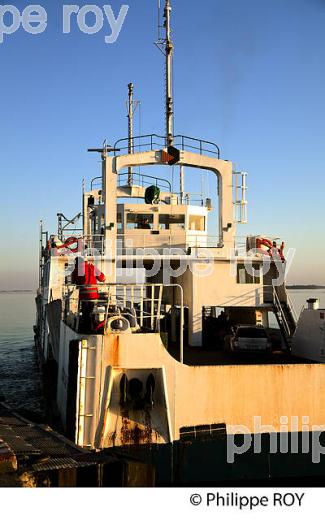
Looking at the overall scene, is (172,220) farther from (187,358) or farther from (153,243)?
(187,358)

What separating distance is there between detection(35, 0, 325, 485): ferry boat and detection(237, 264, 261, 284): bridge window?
0.19ft

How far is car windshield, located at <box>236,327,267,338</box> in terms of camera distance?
55.9 ft

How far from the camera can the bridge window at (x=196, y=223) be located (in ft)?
79.0

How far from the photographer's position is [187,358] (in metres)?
15.7

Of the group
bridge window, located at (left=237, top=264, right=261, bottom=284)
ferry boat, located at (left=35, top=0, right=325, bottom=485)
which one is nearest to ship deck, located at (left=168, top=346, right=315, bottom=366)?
ferry boat, located at (left=35, top=0, right=325, bottom=485)

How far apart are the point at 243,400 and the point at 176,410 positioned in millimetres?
1609

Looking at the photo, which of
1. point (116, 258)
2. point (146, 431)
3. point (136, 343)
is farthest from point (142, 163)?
point (146, 431)

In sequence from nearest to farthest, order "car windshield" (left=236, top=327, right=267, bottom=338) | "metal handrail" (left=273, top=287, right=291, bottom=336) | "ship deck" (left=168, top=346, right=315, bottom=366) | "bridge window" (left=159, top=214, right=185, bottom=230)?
"ship deck" (left=168, top=346, right=315, bottom=366)
"car windshield" (left=236, top=327, right=267, bottom=338)
"metal handrail" (left=273, top=287, right=291, bottom=336)
"bridge window" (left=159, top=214, right=185, bottom=230)

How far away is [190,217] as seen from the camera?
23953mm

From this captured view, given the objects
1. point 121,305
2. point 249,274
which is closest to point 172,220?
point 249,274

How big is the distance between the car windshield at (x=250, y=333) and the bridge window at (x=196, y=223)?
7.72 m

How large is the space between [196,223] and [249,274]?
17.7ft

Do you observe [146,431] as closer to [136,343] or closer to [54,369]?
[136,343]

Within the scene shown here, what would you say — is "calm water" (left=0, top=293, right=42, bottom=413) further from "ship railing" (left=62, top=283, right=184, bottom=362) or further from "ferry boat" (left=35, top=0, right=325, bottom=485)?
"ship railing" (left=62, top=283, right=184, bottom=362)
